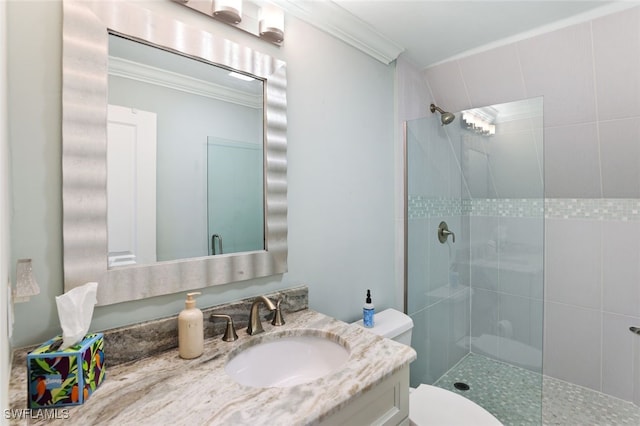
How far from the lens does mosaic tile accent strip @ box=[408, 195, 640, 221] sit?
190cm

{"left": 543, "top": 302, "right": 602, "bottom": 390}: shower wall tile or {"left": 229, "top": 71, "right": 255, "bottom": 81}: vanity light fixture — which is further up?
{"left": 229, "top": 71, "right": 255, "bottom": 81}: vanity light fixture

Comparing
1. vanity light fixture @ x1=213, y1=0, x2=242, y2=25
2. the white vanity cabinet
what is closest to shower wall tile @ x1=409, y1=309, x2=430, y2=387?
the white vanity cabinet

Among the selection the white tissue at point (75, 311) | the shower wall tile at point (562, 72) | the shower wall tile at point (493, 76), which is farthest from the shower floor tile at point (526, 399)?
the white tissue at point (75, 311)

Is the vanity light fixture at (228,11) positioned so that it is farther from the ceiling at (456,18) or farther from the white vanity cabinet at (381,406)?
the white vanity cabinet at (381,406)

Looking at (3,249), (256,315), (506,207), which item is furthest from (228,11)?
(506,207)

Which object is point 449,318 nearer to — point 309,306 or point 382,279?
point 382,279

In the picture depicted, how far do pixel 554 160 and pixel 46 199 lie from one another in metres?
2.63

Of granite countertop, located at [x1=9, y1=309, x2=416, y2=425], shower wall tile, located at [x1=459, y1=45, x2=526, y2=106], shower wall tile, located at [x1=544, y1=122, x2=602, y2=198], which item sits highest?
shower wall tile, located at [x1=459, y1=45, x2=526, y2=106]

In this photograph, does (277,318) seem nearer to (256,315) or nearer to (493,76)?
(256,315)

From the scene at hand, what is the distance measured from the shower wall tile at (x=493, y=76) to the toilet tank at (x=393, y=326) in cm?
154

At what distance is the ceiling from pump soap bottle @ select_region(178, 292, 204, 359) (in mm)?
1497

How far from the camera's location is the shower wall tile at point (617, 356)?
6.60 feet

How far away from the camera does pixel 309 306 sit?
1.60 m

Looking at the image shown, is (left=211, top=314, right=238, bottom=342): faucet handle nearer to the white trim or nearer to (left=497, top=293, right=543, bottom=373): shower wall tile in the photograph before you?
(left=497, top=293, right=543, bottom=373): shower wall tile
